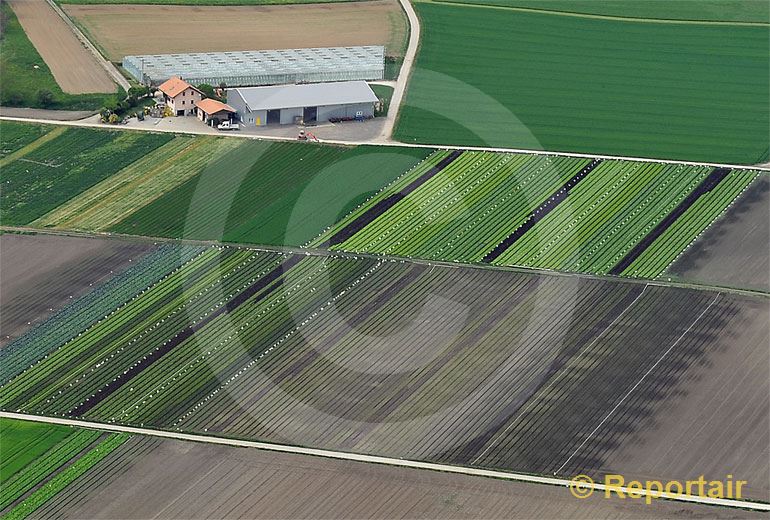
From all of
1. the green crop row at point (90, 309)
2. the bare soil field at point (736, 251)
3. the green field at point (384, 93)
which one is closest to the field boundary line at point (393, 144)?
the bare soil field at point (736, 251)

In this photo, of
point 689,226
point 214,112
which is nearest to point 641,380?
point 689,226

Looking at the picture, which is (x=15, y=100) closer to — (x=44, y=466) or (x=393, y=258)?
(x=393, y=258)

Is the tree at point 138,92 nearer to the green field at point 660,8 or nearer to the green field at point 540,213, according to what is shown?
the green field at point 540,213

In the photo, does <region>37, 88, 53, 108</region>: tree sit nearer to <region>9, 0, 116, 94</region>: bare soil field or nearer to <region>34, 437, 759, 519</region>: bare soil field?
<region>9, 0, 116, 94</region>: bare soil field

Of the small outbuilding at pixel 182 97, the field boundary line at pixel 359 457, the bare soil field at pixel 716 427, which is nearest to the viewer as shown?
the field boundary line at pixel 359 457

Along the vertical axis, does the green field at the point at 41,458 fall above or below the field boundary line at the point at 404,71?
below

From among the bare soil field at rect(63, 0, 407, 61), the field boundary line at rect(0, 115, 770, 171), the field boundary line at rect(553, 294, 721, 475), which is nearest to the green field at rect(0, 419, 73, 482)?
the field boundary line at rect(553, 294, 721, 475)
